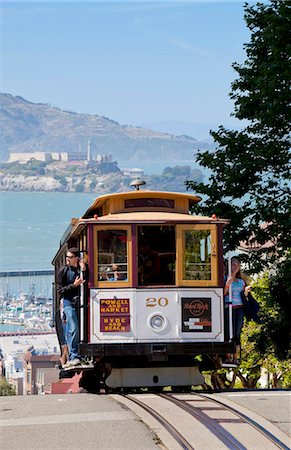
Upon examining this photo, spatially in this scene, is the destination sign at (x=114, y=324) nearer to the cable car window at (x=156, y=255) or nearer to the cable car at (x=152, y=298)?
the cable car at (x=152, y=298)

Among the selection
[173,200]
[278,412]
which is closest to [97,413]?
[278,412]

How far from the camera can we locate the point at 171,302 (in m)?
18.5

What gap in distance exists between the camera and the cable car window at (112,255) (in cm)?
1853

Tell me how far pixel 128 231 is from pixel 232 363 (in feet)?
8.31

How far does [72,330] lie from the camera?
1872 centimetres

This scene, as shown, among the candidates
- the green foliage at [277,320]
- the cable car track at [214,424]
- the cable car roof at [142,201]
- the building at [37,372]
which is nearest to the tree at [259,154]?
the green foliage at [277,320]

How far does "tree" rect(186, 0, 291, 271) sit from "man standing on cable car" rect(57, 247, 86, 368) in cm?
895

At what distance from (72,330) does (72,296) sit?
50cm

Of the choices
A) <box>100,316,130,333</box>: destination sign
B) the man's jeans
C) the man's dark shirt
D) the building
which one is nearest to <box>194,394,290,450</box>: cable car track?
<box>100,316,130,333</box>: destination sign

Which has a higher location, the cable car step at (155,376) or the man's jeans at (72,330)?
the man's jeans at (72,330)

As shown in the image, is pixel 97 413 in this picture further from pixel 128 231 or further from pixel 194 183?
pixel 194 183

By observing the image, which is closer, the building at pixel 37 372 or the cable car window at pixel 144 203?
the cable car window at pixel 144 203

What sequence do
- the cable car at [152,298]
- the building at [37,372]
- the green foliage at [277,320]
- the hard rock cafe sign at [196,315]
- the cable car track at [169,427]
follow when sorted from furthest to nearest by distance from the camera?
→ the building at [37,372] → the green foliage at [277,320] → the hard rock cafe sign at [196,315] → the cable car at [152,298] → the cable car track at [169,427]

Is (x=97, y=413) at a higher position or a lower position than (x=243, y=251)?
lower
